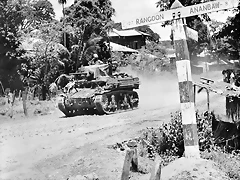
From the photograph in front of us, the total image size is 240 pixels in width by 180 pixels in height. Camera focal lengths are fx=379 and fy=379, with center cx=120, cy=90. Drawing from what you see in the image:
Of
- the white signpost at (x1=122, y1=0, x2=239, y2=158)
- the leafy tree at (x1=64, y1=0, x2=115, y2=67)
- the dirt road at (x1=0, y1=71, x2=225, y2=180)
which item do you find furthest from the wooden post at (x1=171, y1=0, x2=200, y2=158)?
the leafy tree at (x1=64, y1=0, x2=115, y2=67)

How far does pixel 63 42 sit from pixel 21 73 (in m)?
6.66

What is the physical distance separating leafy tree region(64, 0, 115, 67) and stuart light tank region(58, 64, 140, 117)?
11612 millimetres

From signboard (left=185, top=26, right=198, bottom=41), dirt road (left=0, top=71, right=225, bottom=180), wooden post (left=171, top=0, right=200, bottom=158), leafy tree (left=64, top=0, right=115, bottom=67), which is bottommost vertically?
dirt road (left=0, top=71, right=225, bottom=180)

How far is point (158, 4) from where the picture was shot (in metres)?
32.0

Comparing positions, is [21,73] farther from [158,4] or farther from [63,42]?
[158,4]

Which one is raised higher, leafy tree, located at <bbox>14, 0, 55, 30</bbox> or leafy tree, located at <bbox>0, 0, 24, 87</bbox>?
leafy tree, located at <bbox>14, 0, 55, 30</bbox>

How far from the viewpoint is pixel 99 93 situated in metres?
15.0

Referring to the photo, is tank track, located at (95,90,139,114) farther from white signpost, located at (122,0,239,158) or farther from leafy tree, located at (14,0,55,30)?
leafy tree, located at (14,0,55,30)

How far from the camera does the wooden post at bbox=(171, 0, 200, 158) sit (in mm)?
5504

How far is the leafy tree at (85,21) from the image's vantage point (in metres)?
28.2

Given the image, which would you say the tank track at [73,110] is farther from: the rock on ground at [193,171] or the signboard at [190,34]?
the rock on ground at [193,171]

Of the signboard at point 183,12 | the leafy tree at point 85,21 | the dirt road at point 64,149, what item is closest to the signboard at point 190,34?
the signboard at point 183,12

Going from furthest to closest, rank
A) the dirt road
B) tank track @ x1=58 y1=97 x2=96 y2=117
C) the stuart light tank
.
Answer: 1. tank track @ x1=58 y1=97 x2=96 y2=117
2. the stuart light tank
3. the dirt road

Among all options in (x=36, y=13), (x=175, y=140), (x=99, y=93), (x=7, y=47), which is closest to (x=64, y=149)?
(x=175, y=140)
